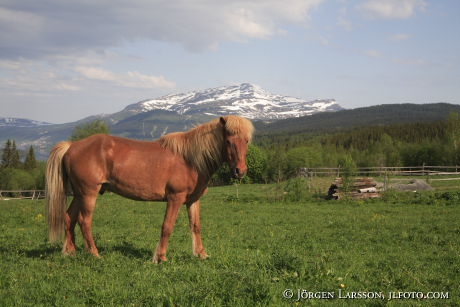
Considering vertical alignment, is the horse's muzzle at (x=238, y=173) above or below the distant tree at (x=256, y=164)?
above

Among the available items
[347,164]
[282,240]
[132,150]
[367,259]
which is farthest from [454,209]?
[132,150]

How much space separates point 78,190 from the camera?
8703 millimetres

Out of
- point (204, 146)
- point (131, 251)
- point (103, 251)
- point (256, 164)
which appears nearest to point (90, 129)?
point (256, 164)

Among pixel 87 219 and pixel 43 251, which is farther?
pixel 43 251

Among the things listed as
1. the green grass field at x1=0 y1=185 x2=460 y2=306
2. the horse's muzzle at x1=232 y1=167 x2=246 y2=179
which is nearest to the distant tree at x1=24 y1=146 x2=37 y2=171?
the green grass field at x1=0 y1=185 x2=460 y2=306

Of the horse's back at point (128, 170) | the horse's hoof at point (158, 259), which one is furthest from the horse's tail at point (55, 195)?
the horse's hoof at point (158, 259)

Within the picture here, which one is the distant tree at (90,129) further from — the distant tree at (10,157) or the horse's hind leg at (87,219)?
the horse's hind leg at (87,219)

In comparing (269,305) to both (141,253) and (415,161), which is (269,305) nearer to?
(141,253)

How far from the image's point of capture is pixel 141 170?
8586 millimetres

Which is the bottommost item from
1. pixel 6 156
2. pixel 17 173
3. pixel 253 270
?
pixel 17 173

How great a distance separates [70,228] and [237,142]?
4.24 meters

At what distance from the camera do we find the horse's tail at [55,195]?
8.88 m

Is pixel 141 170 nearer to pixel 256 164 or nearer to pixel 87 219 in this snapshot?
pixel 87 219

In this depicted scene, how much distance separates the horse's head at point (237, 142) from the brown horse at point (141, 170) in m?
0.02
